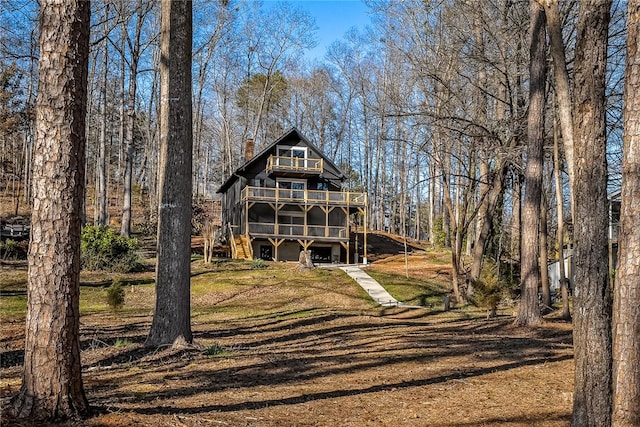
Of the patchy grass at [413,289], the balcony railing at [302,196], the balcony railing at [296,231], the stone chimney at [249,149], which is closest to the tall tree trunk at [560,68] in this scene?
the patchy grass at [413,289]

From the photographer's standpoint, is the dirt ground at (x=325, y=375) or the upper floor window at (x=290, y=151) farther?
the upper floor window at (x=290, y=151)

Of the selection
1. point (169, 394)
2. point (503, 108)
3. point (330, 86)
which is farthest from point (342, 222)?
point (169, 394)

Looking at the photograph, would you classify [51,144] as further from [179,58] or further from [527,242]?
[527,242]

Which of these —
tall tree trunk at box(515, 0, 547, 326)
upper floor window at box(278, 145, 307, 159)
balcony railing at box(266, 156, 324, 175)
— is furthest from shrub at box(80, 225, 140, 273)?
tall tree trunk at box(515, 0, 547, 326)

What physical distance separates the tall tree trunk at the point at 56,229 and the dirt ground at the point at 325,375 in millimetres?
261

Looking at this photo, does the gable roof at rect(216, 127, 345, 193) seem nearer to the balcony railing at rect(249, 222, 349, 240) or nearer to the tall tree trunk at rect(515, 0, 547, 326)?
the balcony railing at rect(249, 222, 349, 240)

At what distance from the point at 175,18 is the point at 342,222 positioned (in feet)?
87.7

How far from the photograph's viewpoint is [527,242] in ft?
36.1

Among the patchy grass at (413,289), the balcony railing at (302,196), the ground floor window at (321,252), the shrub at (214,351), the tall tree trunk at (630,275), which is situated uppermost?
the balcony railing at (302,196)

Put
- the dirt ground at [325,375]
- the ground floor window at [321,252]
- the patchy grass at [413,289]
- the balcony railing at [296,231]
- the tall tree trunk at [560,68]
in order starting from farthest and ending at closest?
the ground floor window at [321,252], the balcony railing at [296,231], the patchy grass at [413,289], the tall tree trunk at [560,68], the dirt ground at [325,375]

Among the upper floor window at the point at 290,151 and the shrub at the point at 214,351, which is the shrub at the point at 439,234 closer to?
the upper floor window at the point at 290,151

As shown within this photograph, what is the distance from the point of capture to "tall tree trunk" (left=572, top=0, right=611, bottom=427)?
13.3 feet

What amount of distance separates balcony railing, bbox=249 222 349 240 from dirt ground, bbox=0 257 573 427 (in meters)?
19.4

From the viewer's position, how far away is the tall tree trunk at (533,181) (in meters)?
10.7
